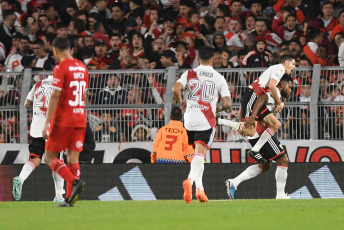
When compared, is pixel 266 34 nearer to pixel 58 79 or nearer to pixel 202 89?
pixel 202 89

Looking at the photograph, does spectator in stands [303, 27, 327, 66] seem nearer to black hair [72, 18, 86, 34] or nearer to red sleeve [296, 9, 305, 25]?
red sleeve [296, 9, 305, 25]

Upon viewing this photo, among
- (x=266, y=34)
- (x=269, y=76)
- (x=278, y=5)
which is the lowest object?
(x=269, y=76)

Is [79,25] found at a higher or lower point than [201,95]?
higher

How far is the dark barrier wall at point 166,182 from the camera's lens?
1480 centimetres

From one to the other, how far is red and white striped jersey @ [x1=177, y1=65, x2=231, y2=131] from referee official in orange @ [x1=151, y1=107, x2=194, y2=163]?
3.51 meters

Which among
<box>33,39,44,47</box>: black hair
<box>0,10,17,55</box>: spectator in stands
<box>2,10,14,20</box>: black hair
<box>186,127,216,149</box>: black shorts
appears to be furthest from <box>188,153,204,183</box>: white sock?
<box>2,10,14,20</box>: black hair

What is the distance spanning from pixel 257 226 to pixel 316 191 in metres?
7.92

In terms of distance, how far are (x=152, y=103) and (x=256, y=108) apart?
10.9 feet

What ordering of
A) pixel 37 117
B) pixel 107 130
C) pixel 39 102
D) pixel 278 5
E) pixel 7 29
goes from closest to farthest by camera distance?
pixel 39 102 → pixel 37 117 → pixel 107 130 → pixel 278 5 → pixel 7 29

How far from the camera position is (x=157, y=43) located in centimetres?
1828

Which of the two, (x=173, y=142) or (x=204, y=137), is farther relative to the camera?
(x=173, y=142)

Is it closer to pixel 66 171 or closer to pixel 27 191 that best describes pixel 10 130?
pixel 27 191

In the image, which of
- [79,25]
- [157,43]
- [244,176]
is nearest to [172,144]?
[244,176]

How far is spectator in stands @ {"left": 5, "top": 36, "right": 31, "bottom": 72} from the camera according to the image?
1905 cm
